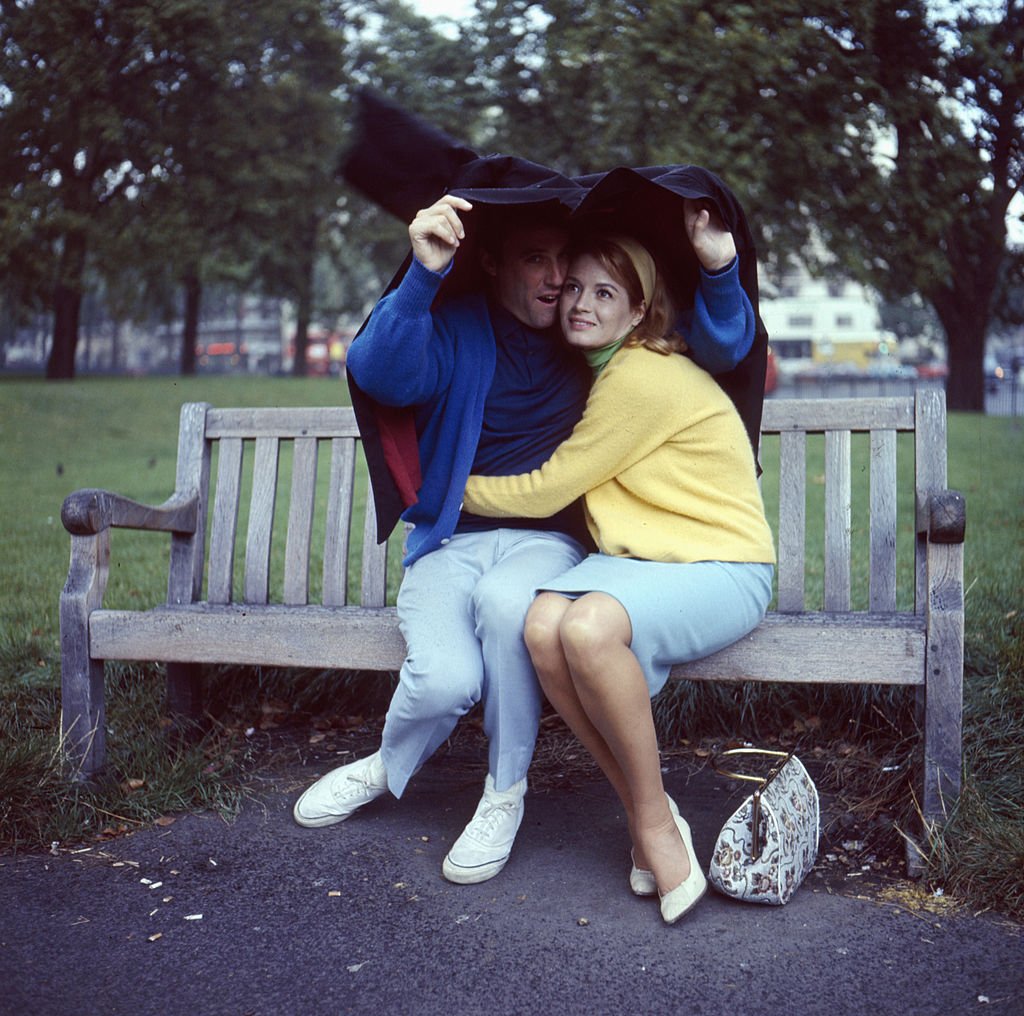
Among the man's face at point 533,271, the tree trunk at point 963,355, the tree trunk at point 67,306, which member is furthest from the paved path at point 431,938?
the tree trunk at point 963,355

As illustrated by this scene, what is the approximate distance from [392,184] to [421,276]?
1.65 feet

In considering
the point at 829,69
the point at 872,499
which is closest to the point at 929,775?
the point at 872,499

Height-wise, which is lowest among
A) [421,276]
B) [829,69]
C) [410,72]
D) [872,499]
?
[872,499]

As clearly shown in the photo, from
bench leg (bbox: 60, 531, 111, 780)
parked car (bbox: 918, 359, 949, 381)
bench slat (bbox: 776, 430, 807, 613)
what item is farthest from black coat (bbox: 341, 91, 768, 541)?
parked car (bbox: 918, 359, 949, 381)

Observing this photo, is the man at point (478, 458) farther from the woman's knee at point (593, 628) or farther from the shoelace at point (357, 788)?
the woman's knee at point (593, 628)

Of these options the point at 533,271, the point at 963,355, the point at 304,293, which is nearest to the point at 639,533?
the point at 533,271

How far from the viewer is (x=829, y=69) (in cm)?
980

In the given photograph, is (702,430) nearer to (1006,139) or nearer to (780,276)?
(1006,139)

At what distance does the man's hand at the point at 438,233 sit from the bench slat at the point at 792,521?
4.02 feet

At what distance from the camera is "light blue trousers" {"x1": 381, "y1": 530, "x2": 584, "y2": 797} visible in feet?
8.93

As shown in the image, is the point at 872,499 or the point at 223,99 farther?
the point at 223,99

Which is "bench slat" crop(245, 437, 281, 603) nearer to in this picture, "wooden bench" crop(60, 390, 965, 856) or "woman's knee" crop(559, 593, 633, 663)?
"wooden bench" crop(60, 390, 965, 856)

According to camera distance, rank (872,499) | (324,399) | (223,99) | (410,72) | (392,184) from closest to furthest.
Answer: (392,184) < (872,499) < (223,99) < (410,72) < (324,399)

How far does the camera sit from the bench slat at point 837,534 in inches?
134
